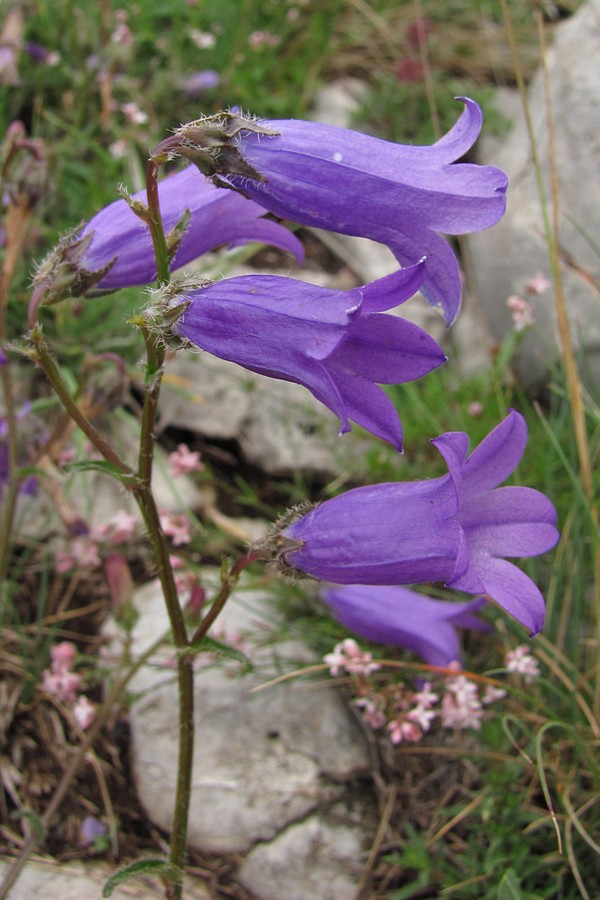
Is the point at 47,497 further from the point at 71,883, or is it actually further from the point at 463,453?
the point at 463,453

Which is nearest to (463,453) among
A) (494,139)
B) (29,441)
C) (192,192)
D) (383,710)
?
(192,192)

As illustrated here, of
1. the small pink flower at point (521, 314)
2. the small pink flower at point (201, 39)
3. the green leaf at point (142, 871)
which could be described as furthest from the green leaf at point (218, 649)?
the small pink flower at point (201, 39)

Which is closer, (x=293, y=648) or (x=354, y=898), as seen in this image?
(x=354, y=898)

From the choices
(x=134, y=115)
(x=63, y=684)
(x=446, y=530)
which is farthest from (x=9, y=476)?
(x=134, y=115)

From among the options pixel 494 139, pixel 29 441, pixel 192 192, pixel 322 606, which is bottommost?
pixel 322 606

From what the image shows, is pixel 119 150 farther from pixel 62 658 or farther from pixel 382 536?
pixel 382 536

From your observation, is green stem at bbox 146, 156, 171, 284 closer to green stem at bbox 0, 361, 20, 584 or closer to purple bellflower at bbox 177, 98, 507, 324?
purple bellflower at bbox 177, 98, 507, 324

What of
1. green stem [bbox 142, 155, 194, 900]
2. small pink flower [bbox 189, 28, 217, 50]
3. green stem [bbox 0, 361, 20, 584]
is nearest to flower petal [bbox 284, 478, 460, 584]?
green stem [bbox 142, 155, 194, 900]
